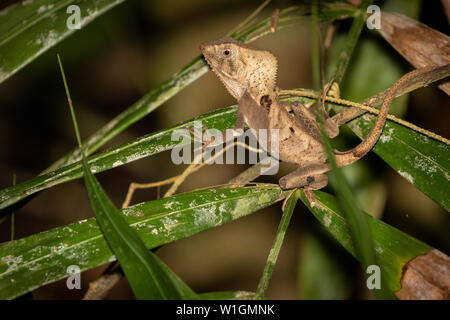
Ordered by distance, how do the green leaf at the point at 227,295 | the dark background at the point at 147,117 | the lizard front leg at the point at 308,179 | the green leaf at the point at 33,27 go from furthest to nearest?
1. the dark background at the point at 147,117
2. the green leaf at the point at 33,27
3. the lizard front leg at the point at 308,179
4. the green leaf at the point at 227,295

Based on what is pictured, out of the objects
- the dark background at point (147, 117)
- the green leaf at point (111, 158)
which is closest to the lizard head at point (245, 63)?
the green leaf at point (111, 158)

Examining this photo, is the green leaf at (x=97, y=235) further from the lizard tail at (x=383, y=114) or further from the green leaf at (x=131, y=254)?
the lizard tail at (x=383, y=114)

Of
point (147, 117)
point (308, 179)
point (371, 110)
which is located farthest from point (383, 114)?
point (147, 117)

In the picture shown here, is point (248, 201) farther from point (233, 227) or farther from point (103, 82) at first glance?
point (103, 82)

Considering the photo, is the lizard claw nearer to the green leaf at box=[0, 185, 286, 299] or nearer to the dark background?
the green leaf at box=[0, 185, 286, 299]

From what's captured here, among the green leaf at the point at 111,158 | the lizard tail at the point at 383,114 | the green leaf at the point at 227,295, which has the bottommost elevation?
the green leaf at the point at 227,295

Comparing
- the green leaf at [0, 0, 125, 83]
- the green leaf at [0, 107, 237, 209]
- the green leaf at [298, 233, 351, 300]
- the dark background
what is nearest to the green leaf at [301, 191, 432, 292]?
the green leaf at [0, 107, 237, 209]
